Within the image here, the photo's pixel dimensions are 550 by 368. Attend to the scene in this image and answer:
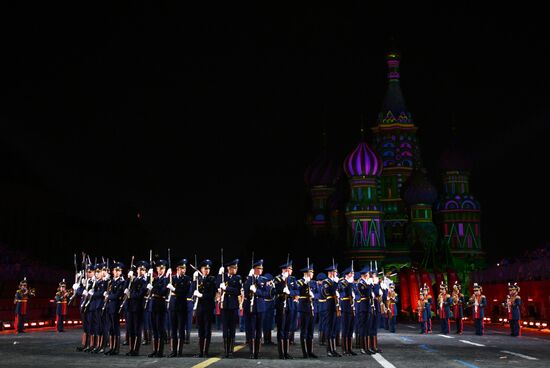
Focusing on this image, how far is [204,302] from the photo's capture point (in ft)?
67.9

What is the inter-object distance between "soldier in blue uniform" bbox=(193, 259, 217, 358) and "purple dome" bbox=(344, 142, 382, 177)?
4086 inches

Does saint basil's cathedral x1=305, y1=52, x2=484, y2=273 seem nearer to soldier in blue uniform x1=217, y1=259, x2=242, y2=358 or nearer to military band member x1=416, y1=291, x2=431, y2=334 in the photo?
military band member x1=416, y1=291, x2=431, y2=334

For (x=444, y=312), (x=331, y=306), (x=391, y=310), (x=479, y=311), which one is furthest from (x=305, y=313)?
(x=444, y=312)

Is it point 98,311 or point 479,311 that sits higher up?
point 479,311

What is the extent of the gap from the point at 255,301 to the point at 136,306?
2.90 metres

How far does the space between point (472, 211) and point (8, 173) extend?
6702 cm

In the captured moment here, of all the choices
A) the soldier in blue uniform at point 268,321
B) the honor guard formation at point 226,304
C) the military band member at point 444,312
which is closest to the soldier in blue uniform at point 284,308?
the honor guard formation at point 226,304

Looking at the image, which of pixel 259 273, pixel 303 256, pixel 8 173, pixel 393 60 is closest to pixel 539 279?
pixel 259 273

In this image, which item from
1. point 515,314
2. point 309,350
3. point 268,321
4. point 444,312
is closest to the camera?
point 309,350

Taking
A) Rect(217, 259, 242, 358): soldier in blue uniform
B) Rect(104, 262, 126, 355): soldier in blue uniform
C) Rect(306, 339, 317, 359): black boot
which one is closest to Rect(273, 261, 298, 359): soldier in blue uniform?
Rect(306, 339, 317, 359): black boot

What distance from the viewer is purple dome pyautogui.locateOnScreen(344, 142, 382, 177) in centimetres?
12381

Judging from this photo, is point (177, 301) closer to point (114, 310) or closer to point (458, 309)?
point (114, 310)

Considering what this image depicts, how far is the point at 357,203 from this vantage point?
122 metres

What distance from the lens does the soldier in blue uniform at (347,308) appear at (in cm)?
2198
